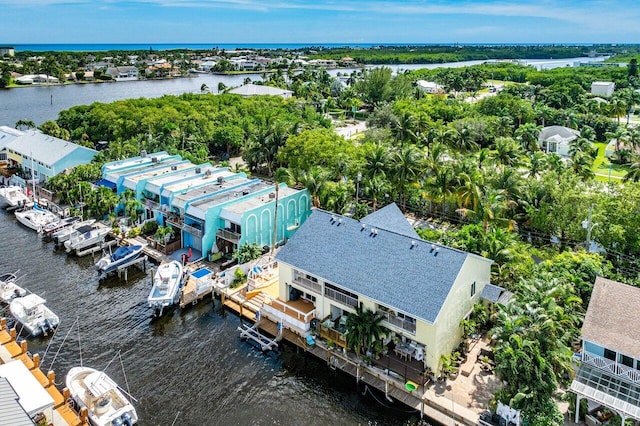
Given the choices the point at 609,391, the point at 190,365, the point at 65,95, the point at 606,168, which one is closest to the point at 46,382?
the point at 190,365

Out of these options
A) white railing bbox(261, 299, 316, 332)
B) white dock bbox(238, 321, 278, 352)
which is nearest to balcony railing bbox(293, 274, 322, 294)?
white railing bbox(261, 299, 316, 332)

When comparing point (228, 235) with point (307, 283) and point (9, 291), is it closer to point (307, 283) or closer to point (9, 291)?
point (307, 283)

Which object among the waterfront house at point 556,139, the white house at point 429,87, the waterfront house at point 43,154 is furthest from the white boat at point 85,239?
the white house at point 429,87

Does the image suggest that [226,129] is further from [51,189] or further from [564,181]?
[564,181]

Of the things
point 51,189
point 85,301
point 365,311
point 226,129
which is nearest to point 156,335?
point 85,301

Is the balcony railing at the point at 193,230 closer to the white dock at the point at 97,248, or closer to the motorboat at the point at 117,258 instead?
the motorboat at the point at 117,258

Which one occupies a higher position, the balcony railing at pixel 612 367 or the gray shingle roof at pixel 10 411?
the gray shingle roof at pixel 10 411

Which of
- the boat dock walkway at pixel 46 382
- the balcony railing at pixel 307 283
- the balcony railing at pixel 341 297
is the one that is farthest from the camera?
the balcony railing at pixel 307 283
